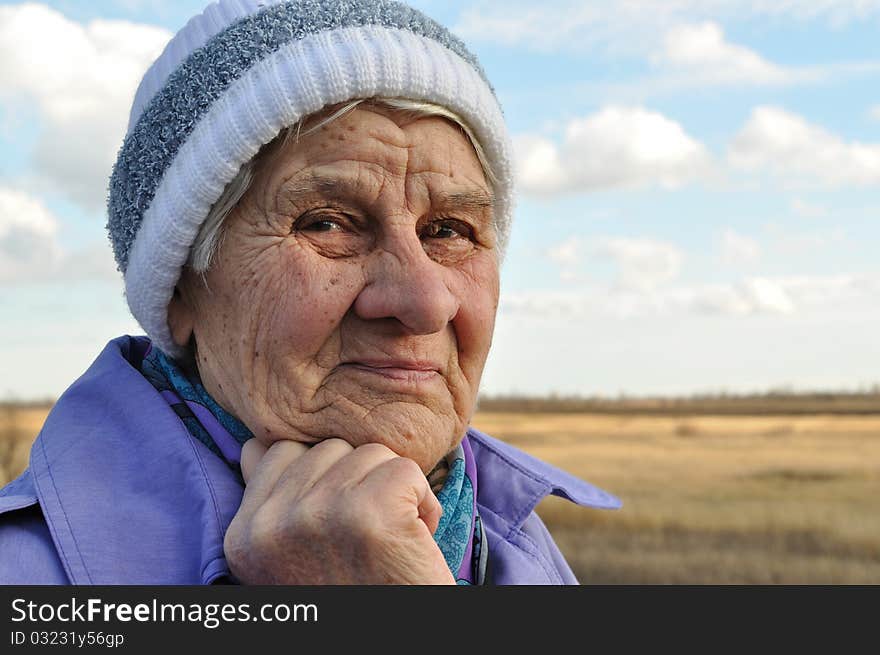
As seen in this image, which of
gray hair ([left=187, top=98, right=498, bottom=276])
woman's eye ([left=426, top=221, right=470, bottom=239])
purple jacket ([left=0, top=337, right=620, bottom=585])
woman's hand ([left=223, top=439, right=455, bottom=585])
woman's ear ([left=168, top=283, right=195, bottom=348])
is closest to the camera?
woman's hand ([left=223, top=439, right=455, bottom=585])

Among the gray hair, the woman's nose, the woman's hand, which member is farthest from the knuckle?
the gray hair

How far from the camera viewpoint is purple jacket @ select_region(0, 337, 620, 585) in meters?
2.22

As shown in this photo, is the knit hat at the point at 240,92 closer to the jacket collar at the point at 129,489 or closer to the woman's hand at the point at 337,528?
the jacket collar at the point at 129,489

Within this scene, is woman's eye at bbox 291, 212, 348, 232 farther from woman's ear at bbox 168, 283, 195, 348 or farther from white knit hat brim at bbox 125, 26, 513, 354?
woman's ear at bbox 168, 283, 195, 348

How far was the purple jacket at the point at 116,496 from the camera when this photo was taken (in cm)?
222

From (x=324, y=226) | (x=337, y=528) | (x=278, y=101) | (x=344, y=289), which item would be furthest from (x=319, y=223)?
(x=337, y=528)

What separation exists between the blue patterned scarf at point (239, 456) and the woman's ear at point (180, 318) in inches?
4.7

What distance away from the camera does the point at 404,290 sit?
2.27m

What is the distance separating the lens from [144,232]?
2539mm

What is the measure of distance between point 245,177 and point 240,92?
22cm

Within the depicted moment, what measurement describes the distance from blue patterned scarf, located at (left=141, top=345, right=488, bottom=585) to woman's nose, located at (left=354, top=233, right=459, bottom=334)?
54 centimetres

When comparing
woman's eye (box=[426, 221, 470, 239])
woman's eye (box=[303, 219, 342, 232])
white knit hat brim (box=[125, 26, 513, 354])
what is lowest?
woman's eye (box=[303, 219, 342, 232])
